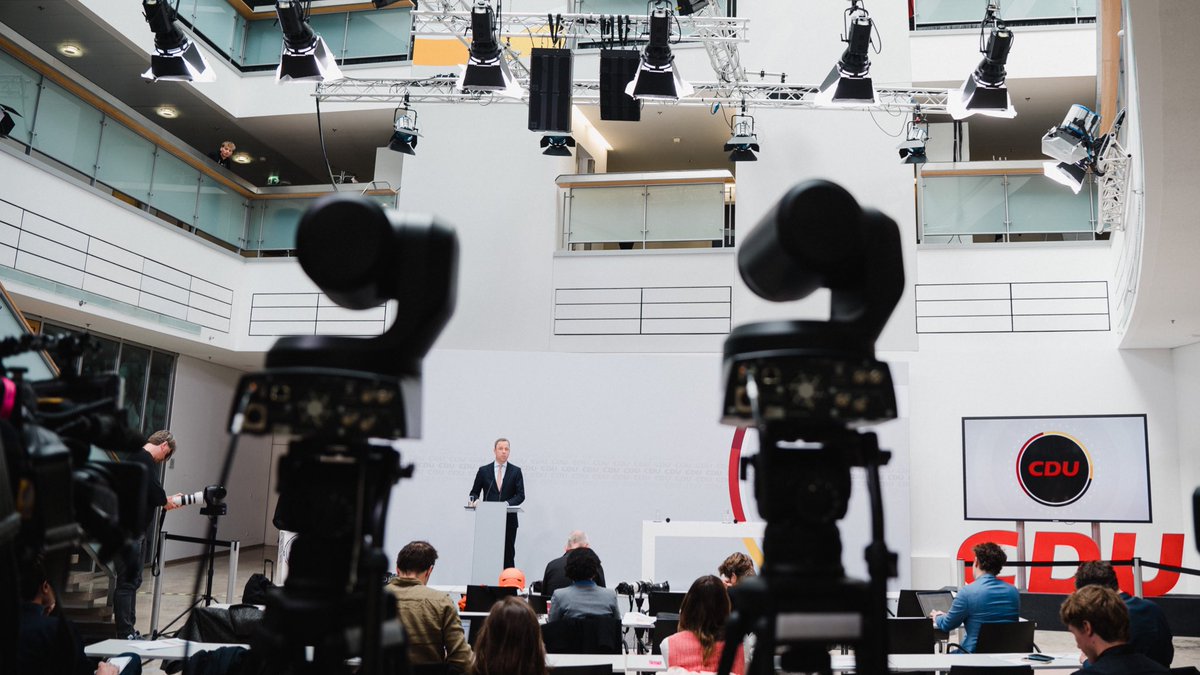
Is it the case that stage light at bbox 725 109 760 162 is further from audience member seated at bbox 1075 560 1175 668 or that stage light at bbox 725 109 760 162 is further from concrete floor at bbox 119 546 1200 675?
audience member seated at bbox 1075 560 1175 668

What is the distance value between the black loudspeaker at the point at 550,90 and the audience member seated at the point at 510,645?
20.9 ft

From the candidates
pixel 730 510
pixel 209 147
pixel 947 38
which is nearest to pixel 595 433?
pixel 730 510

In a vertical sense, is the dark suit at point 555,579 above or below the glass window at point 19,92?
below

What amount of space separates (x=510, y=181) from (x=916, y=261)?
16.4ft

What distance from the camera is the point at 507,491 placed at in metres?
8.58

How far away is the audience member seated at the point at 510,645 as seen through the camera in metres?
2.83

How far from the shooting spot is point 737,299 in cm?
1036

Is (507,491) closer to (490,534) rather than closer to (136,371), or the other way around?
(490,534)

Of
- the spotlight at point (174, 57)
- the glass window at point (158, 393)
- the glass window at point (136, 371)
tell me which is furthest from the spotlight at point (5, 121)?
the glass window at point (158, 393)

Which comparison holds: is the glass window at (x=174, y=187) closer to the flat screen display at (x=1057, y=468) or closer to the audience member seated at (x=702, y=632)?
the audience member seated at (x=702, y=632)

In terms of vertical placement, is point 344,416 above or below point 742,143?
below

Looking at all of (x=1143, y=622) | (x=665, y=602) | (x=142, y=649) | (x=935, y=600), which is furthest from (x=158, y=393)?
(x=1143, y=622)

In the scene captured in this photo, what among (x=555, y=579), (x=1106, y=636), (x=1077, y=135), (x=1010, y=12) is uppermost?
(x=1010, y=12)

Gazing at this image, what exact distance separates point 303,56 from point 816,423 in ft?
26.9
